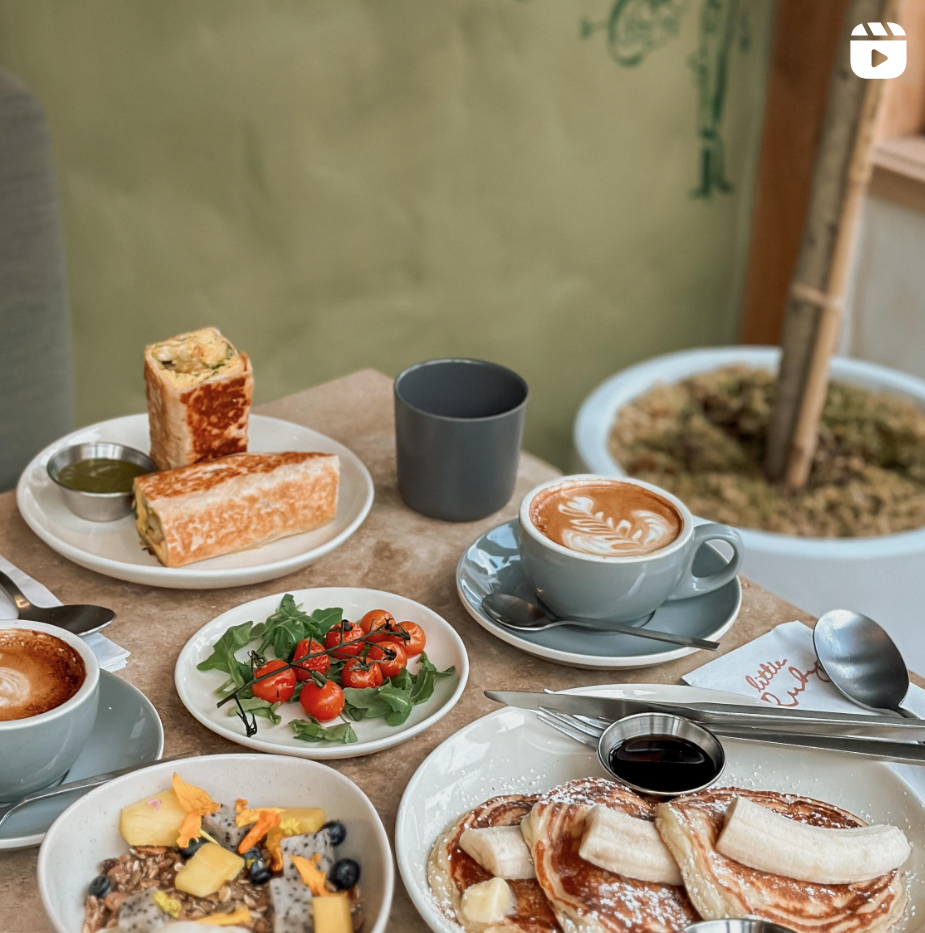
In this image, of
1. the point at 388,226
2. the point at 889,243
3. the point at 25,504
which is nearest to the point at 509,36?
the point at 388,226

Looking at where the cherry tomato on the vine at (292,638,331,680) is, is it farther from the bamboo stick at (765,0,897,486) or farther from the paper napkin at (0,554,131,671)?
the bamboo stick at (765,0,897,486)

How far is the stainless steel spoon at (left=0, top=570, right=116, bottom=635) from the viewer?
104 centimetres

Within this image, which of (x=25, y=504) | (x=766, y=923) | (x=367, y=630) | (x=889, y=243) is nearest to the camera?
(x=766, y=923)

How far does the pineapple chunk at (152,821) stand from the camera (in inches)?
29.6

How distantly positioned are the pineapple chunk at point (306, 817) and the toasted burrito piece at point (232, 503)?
0.45m

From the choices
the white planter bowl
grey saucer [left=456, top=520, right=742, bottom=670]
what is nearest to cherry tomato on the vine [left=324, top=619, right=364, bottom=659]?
grey saucer [left=456, top=520, right=742, bottom=670]

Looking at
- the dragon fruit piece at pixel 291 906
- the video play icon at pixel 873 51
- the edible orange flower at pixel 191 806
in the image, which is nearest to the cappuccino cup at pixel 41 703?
the edible orange flower at pixel 191 806

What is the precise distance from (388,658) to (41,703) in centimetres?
31

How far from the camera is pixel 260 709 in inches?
36.6

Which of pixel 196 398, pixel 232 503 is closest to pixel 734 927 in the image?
pixel 232 503

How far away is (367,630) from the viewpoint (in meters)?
1.02

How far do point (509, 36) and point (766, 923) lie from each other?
240cm

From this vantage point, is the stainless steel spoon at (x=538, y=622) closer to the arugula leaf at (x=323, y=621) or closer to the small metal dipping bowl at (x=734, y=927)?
the arugula leaf at (x=323, y=621)

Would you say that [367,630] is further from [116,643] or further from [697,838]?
[697,838]
